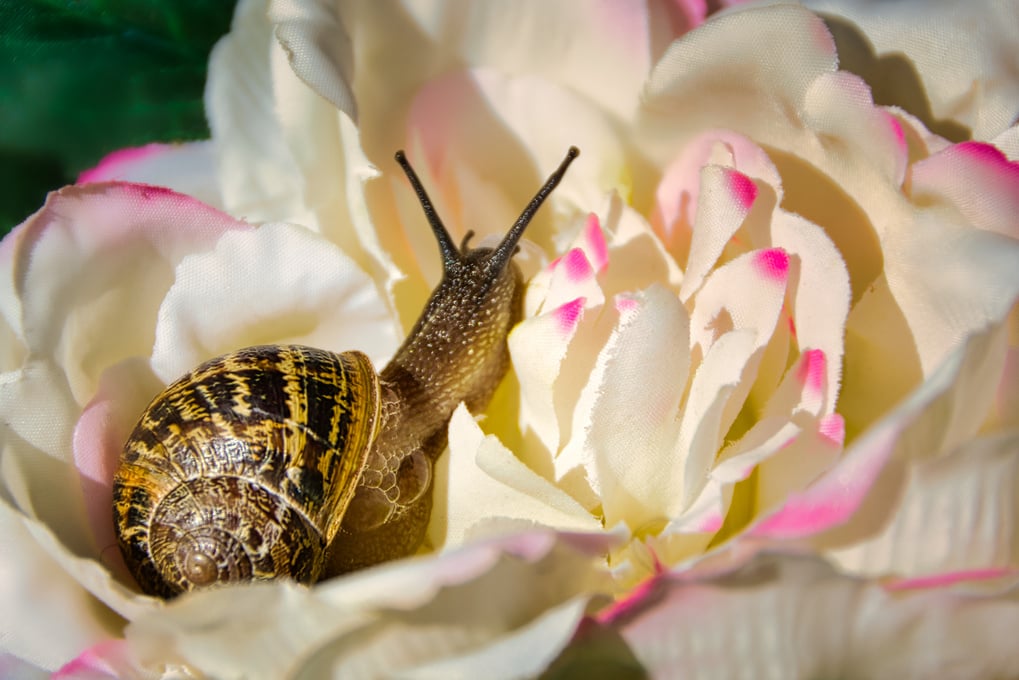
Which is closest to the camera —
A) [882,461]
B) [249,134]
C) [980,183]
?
[882,461]

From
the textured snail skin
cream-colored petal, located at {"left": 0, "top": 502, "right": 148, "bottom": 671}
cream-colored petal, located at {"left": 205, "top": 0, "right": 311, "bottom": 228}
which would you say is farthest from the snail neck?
cream-colored petal, located at {"left": 0, "top": 502, "right": 148, "bottom": 671}

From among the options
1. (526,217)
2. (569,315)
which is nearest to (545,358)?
(569,315)

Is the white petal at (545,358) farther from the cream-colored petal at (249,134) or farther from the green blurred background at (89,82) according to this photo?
the green blurred background at (89,82)

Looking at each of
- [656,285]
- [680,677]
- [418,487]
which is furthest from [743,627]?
[418,487]

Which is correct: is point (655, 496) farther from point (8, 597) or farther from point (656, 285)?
point (8, 597)

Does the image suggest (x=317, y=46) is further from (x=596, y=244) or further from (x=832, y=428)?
(x=832, y=428)

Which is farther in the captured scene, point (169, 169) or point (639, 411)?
point (169, 169)

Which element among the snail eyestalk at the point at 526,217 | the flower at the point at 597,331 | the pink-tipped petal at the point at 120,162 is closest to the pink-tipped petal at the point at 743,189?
the flower at the point at 597,331
